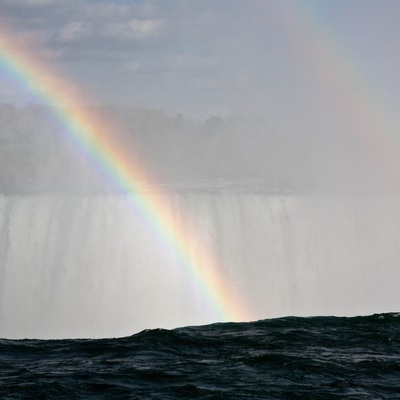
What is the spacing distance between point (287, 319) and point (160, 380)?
754 centimetres

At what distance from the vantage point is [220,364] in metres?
16.0

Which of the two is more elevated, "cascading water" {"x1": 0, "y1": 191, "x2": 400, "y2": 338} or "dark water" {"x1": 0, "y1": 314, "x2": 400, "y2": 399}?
"cascading water" {"x1": 0, "y1": 191, "x2": 400, "y2": 338}

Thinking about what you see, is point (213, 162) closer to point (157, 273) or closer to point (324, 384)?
point (157, 273)

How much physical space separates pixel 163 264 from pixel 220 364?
414 inches

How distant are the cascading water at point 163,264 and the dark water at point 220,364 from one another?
597cm

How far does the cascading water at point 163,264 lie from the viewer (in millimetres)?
25703

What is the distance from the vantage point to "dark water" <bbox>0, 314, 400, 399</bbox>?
1398cm

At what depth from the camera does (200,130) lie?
44.6 meters

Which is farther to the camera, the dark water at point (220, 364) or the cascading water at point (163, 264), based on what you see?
the cascading water at point (163, 264)

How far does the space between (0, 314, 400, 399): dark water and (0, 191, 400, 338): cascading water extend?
5.97 metres

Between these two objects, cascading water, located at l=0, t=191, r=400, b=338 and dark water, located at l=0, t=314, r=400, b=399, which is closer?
dark water, located at l=0, t=314, r=400, b=399

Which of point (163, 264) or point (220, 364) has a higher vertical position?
point (163, 264)

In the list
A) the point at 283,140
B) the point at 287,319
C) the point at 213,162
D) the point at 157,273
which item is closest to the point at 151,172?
the point at 213,162

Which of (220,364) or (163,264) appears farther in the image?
(163,264)
